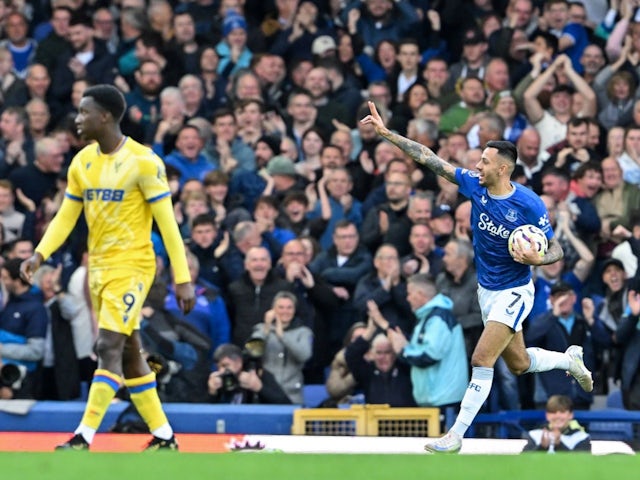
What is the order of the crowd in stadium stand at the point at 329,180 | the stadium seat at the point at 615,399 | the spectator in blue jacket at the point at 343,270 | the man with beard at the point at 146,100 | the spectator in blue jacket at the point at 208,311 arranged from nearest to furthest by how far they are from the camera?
the crowd in stadium stand at the point at 329,180
the stadium seat at the point at 615,399
the spectator in blue jacket at the point at 208,311
the spectator in blue jacket at the point at 343,270
the man with beard at the point at 146,100

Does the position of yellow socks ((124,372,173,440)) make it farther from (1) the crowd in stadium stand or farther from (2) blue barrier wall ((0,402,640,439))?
(1) the crowd in stadium stand

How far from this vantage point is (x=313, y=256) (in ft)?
56.3

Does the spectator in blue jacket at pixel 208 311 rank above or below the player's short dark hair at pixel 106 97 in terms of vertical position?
below

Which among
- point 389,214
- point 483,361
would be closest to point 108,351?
point 483,361

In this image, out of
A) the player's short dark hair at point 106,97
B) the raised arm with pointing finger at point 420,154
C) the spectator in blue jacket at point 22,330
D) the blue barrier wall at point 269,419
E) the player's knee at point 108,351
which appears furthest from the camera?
the spectator in blue jacket at point 22,330

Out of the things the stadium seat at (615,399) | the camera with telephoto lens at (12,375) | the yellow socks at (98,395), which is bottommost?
the yellow socks at (98,395)

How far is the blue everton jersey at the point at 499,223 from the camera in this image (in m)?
12.5

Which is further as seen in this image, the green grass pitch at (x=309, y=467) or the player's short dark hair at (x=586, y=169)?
the player's short dark hair at (x=586, y=169)

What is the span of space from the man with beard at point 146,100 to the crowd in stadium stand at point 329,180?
0.03 meters

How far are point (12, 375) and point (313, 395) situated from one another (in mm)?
2742

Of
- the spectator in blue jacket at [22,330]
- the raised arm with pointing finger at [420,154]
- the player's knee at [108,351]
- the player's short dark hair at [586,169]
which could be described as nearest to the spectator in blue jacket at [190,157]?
the spectator in blue jacket at [22,330]

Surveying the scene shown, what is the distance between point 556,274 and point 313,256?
2299mm

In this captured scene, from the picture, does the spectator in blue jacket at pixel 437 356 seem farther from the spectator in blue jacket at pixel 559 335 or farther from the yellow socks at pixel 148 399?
the yellow socks at pixel 148 399

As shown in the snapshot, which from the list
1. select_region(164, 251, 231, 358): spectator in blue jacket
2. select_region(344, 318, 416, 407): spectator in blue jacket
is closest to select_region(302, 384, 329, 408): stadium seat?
select_region(344, 318, 416, 407): spectator in blue jacket
